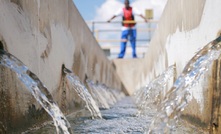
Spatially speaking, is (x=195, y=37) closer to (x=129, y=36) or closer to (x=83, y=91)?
(x=83, y=91)

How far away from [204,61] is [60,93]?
7.47 feet

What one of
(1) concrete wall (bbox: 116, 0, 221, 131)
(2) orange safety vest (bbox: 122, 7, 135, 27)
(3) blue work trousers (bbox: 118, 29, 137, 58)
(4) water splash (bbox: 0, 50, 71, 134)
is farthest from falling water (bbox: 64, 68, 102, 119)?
(2) orange safety vest (bbox: 122, 7, 135, 27)

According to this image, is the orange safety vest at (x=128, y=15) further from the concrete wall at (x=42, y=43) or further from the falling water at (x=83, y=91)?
the falling water at (x=83, y=91)

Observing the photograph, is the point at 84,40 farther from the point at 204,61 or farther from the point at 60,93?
the point at 204,61

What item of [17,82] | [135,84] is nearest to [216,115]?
[17,82]

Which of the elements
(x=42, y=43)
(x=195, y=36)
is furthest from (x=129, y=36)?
(x=195, y=36)

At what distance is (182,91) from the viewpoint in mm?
2357

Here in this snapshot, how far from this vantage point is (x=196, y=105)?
10.1 ft

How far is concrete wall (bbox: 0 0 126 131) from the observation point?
2.59m

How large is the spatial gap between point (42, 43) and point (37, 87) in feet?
3.39

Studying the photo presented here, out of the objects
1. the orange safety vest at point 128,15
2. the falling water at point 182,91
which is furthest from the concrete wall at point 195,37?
the orange safety vest at point 128,15

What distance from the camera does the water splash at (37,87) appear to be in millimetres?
2317

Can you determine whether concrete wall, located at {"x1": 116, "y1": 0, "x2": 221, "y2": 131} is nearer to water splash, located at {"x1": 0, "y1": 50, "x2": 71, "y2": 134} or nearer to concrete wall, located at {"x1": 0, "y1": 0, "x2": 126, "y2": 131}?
water splash, located at {"x1": 0, "y1": 50, "x2": 71, "y2": 134}

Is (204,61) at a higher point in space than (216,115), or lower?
higher
